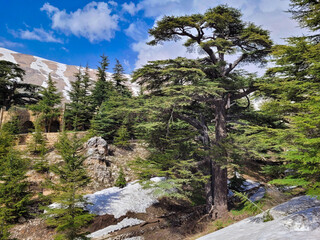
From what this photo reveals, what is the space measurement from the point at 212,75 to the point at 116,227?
10509mm

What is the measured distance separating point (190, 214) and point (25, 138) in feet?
59.5

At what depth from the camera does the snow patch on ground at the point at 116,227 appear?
28.6 ft

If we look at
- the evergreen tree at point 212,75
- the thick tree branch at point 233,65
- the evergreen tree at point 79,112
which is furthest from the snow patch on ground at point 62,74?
the thick tree branch at point 233,65

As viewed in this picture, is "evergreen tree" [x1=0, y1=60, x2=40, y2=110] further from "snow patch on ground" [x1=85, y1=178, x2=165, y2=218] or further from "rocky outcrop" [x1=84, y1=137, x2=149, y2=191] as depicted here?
"snow patch on ground" [x1=85, y1=178, x2=165, y2=218]

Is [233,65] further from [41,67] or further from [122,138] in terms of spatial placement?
[41,67]

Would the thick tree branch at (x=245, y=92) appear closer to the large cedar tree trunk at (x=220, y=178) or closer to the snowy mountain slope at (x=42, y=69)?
the large cedar tree trunk at (x=220, y=178)

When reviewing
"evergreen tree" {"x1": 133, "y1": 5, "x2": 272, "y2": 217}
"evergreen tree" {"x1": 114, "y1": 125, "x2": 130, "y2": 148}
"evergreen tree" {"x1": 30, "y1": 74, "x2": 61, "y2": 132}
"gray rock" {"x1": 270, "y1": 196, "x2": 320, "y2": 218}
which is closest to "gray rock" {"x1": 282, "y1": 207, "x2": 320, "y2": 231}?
"gray rock" {"x1": 270, "y1": 196, "x2": 320, "y2": 218}

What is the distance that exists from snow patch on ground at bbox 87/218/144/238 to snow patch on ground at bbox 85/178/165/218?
2.85 ft

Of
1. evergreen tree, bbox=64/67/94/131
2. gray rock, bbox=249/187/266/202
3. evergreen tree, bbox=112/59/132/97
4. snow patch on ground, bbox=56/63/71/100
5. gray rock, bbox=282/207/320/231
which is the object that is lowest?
gray rock, bbox=249/187/266/202

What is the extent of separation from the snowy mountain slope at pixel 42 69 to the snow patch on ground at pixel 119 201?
43.3m

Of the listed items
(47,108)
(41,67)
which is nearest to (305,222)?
(47,108)

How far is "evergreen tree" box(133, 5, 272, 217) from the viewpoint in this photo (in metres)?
8.31

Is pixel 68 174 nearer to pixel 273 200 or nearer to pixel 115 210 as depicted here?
pixel 115 210

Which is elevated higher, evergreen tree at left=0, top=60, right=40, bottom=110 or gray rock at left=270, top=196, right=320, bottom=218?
evergreen tree at left=0, top=60, right=40, bottom=110
